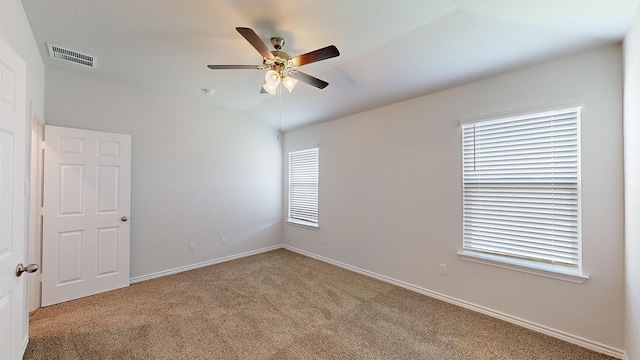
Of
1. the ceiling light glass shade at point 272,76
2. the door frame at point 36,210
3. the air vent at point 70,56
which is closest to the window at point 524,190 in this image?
the ceiling light glass shade at point 272,76

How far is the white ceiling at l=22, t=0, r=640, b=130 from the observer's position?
6.21 ft

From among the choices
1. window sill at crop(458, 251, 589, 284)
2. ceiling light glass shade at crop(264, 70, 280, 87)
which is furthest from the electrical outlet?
ceiling light glass shade at crop(264, 70, 280, 87)

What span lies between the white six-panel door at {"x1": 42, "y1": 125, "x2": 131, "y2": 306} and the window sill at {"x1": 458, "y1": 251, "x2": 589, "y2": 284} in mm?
4291

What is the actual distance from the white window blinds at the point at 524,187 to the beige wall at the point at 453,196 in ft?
0.31

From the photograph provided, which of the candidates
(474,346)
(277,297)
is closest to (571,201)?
(474,346)

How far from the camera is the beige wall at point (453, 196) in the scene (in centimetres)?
207

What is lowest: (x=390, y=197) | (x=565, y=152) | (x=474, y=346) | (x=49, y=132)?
(x=474, y=346)

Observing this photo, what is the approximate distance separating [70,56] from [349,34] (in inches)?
115

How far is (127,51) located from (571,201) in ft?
14.9

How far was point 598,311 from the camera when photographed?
6.88ft

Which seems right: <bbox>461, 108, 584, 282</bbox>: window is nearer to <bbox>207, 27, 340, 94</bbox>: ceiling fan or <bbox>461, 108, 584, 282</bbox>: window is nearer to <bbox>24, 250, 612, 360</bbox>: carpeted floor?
<bbox>24, 250, 612, 360</bbox>: carpeted floor

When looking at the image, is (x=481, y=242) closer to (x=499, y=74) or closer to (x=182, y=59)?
(x=499, y=74)

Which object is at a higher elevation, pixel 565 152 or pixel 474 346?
pixel 565 152

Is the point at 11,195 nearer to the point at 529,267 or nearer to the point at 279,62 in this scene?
the point at 279,62
